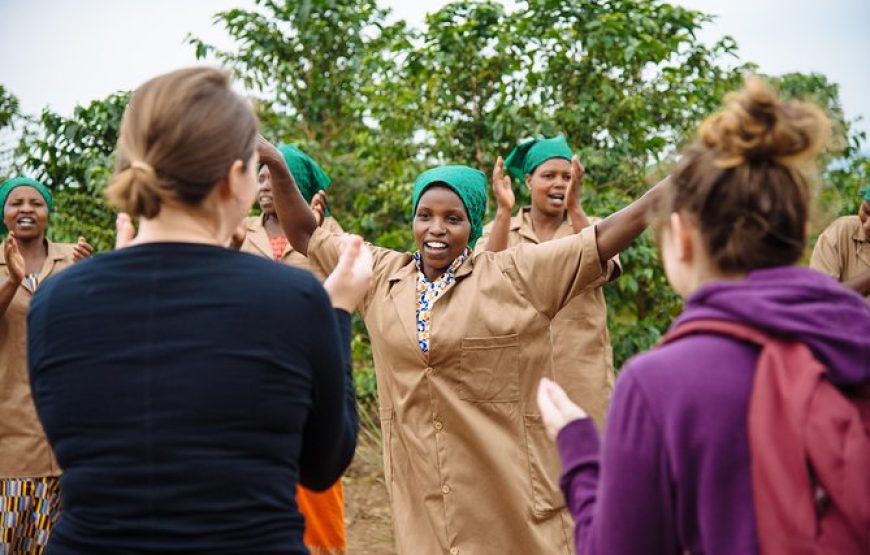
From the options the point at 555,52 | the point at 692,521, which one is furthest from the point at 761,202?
the point at 555,52

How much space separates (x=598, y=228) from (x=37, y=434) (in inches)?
127

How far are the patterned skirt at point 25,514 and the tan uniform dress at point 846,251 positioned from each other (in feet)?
14.4

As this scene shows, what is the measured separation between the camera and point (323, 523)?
4.71 meters

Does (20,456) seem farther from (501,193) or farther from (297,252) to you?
(501,193)

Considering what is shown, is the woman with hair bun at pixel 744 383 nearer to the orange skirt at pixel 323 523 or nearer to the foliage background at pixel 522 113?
the orange skirt at pixel 323 523

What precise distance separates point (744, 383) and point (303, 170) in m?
3.55

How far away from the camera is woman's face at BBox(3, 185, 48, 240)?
17.3ft

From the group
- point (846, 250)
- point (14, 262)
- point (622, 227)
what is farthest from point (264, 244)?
point (846, 250)

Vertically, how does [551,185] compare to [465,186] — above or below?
above

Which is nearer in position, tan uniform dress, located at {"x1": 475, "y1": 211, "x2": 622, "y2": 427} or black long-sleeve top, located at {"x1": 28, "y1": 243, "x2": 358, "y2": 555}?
black long-sleeve top, located at {"x1": 28, "y1": 243, "x2": 358, "y2": 555}

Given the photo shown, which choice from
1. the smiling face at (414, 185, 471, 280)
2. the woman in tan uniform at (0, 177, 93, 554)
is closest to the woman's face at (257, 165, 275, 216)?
the woman in tan uniform at (0, 177, 93, 554)

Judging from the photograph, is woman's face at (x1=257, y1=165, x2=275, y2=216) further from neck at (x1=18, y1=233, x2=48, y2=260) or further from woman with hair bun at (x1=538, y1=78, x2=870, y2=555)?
woman with hair bun at (x1=538, y1=78, x2=870, y2=555)

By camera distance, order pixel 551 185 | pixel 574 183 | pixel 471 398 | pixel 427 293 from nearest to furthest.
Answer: pixel 471 398
pixel 427 293
pixel 574 183
pixel 551 185

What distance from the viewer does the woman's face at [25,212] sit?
17.3 feet
